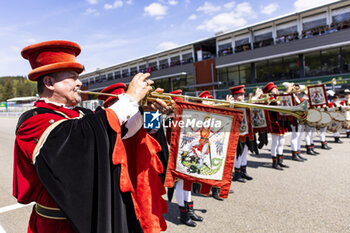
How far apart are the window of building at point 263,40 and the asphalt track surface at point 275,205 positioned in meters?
22.5

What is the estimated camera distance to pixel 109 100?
3.46 metres

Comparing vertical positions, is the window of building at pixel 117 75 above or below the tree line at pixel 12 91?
below

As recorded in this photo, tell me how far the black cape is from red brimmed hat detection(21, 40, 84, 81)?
45cm

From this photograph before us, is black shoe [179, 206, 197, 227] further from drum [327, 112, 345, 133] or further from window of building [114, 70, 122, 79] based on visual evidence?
A: window of building [114, 70, 122, 79]

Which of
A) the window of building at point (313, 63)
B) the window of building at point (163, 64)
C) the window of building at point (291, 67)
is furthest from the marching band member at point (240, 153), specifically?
the window of building at point (163, 64)

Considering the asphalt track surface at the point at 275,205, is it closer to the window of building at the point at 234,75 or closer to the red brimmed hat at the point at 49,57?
the red brimmed hat at the point at 49,57

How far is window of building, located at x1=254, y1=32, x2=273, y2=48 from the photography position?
25.9 meters

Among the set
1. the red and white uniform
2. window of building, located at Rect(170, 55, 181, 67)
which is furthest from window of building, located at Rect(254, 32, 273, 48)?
the red and white uniform

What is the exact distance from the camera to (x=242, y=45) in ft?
92.0

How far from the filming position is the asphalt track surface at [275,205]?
354cm

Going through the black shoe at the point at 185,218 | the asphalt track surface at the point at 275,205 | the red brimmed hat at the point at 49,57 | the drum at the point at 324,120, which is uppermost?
the red brimmed hat at the point at 49,57

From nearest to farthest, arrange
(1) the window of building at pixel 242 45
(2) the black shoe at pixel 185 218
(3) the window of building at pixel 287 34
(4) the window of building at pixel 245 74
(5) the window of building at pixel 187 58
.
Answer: (2) the black shoe at pixel 185 218 < (3) the window of building at pixel 287 34 < (1) the window of building at pixel 242 45 < (4) the window of building at pixel 245 74 < (5) the window of building at pixel 187 58

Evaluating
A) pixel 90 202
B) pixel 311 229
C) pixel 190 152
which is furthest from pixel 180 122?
pixel 311 229

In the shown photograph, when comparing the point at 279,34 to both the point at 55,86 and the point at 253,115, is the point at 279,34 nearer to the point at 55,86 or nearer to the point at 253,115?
the point at 253,115
